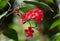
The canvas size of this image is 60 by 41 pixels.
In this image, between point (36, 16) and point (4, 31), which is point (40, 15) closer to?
point (36, 16)

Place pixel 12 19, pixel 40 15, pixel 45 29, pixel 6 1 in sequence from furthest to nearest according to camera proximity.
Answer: pixel 12 19
pixel 45 29
pixel 40 15
pixel 6 1

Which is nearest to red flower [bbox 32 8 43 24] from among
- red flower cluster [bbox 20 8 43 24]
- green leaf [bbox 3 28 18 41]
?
red flower cluster [bbox 20 8 43 24]

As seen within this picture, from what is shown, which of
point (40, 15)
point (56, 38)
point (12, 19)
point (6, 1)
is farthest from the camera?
point (12, 19)

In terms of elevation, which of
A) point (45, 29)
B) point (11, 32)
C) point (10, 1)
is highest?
point (45, 29)

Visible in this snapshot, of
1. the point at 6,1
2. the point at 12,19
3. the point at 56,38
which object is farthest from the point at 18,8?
the point at 12,19

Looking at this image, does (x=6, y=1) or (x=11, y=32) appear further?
(x=11, y=32)

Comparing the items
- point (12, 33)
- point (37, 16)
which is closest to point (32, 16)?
point (37, 16)

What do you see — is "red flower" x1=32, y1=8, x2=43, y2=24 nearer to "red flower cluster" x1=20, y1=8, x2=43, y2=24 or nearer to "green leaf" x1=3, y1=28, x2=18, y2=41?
"red flower cluster" x1=20, y1=8, x2=43, y2=24

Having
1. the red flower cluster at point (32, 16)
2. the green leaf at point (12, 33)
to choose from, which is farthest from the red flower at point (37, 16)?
the green leaf at point (12, 33)

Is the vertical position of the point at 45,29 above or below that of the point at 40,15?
above

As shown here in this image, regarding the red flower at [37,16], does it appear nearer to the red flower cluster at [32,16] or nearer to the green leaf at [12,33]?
the red flower cluster at [32,16]

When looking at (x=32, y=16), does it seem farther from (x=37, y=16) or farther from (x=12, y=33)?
(x=12, y=33)
